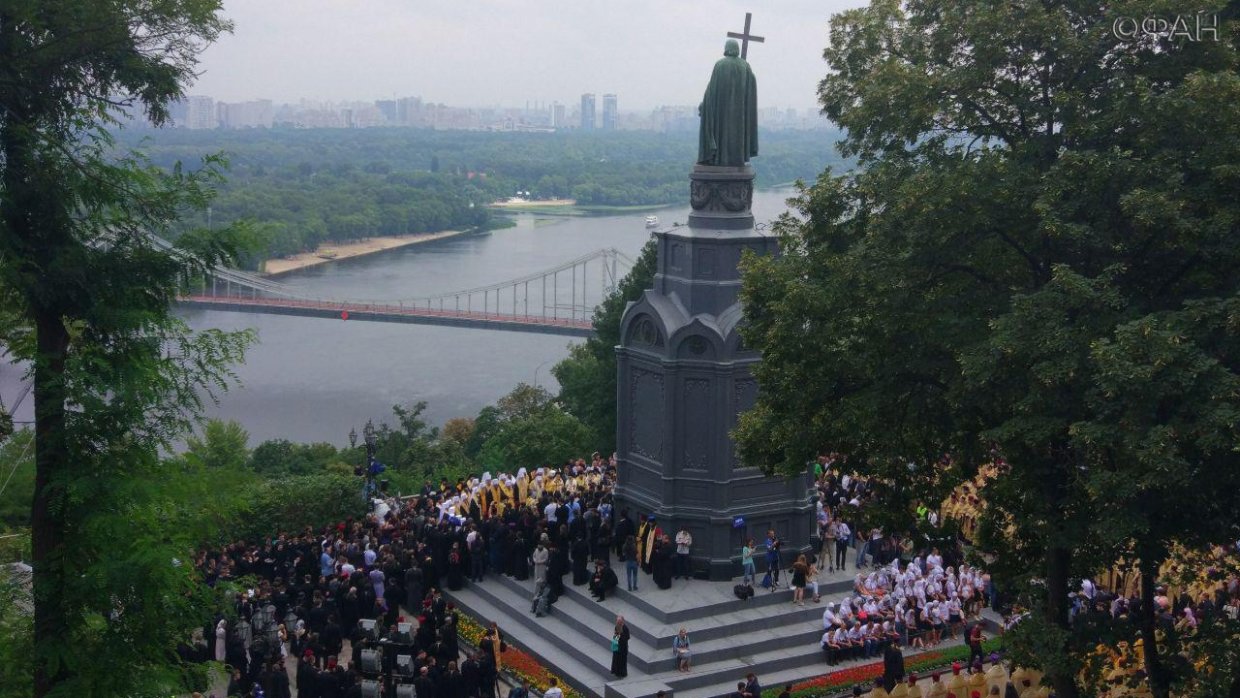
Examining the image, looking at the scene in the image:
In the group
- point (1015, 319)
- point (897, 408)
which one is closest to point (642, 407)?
point (897, 408)

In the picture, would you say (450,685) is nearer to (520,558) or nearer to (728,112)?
(520,558)

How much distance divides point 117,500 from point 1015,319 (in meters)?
6.44

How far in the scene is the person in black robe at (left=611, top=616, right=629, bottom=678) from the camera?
15055mm

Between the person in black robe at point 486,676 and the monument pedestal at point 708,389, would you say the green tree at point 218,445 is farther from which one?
the person in black robe at point 486,676

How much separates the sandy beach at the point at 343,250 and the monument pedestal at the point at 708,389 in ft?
225

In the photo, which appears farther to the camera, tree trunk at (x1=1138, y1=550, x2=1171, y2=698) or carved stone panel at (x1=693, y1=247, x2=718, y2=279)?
carved stone panel at (x1=693, y1=247, x2=718, y2=279)

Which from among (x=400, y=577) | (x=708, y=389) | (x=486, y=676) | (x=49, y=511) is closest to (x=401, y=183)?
(x=400, y=577)

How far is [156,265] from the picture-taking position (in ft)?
28.8

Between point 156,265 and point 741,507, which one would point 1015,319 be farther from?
point 741,507

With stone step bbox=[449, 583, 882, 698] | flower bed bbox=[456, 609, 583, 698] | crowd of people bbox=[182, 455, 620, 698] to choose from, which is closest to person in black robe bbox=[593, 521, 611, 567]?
crowd of people bbox=[182, 455, 620, 698]

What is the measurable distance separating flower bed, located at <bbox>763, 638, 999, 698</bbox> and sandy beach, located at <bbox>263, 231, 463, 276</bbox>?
71092mm

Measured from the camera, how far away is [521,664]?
15.9 metres

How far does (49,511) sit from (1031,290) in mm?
7569

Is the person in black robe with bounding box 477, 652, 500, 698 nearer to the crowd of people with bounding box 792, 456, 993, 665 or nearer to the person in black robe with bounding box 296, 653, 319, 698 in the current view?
the person in black robe with bounding box 296, 653, 319, 698
